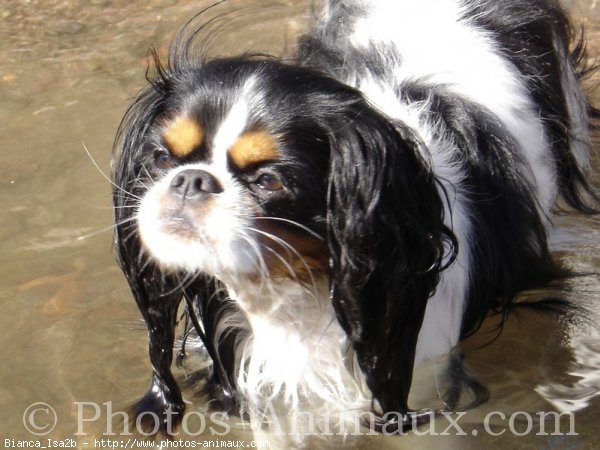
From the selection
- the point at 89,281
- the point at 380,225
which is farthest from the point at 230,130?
the point at 89,281

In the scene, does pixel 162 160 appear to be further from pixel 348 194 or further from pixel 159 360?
pixel 159 360

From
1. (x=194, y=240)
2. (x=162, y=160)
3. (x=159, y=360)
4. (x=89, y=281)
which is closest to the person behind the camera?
(x=194, y=240)

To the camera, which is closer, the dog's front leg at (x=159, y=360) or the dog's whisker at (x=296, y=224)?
the dog's whisker at (x=296, y=224)

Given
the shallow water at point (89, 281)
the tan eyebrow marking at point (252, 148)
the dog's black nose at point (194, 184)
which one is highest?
the tan eyebrow marking at point (252, 148)

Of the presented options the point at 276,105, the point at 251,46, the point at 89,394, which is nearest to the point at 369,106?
the point at 276,105

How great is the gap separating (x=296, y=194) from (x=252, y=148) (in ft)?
0.52

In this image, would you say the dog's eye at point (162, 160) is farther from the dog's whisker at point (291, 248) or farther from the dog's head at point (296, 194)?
the dog's whisker at point (291, 248)

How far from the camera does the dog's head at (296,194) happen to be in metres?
2.62

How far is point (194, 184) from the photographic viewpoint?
262 cm

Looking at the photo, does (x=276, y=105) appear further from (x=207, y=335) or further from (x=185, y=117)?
(x=207, y=335)

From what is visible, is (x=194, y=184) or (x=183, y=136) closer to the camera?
(x=194, y=184)

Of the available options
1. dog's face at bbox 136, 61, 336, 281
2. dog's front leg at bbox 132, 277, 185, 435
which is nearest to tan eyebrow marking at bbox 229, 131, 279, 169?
dog's face at bbox 136, 61, 336, 281

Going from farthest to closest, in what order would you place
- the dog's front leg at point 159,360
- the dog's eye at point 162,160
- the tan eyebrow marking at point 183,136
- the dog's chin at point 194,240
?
the dog's front leg at point 159,360
the dog's eye at point 162,160
the tan eyebrow marking at point 183,136
the dog's chin at point 194,240

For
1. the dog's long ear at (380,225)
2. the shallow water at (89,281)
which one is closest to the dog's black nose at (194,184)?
the dog's long ear at (380,225)
